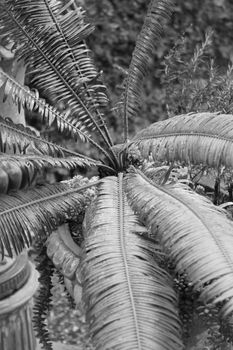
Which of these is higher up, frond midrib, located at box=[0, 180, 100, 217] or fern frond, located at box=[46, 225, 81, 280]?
frond midrib, located at box=[0, 180, 100, 217]

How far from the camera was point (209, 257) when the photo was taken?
3.65 feet

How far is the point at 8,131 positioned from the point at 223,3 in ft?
10.5

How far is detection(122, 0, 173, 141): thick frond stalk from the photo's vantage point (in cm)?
196

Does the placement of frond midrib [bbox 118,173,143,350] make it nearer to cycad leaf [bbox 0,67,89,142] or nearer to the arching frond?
the arching frond

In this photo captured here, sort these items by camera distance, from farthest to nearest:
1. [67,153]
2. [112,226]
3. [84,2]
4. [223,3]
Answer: [223,3]
[84,2]
[67,153]
[112,226]

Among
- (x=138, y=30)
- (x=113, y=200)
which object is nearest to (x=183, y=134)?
(x=113, y=200)

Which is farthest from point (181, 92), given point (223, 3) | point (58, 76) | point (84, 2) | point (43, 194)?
point (223, 3)

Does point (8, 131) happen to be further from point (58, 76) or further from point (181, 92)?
point (181, 92)

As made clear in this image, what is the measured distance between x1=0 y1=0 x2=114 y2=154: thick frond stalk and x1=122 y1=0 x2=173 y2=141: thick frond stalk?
0.09m

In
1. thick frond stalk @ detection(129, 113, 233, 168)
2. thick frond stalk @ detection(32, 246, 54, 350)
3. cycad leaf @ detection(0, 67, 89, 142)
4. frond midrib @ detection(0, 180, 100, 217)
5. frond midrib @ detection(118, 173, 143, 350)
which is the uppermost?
cycad leaf @ detection(0, 67, 89, 142)

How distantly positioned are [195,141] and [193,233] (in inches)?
14.3

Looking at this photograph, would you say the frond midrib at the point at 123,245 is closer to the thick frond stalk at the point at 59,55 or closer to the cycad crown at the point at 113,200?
the cycad crown at the point at 113,200

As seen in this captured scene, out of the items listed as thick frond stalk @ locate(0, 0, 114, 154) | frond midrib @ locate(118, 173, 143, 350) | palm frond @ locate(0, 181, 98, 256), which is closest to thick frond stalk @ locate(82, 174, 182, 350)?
frond midrib @ locate(118, 173, 143, 350)

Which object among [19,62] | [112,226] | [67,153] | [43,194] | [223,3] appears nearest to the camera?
[112,226]
